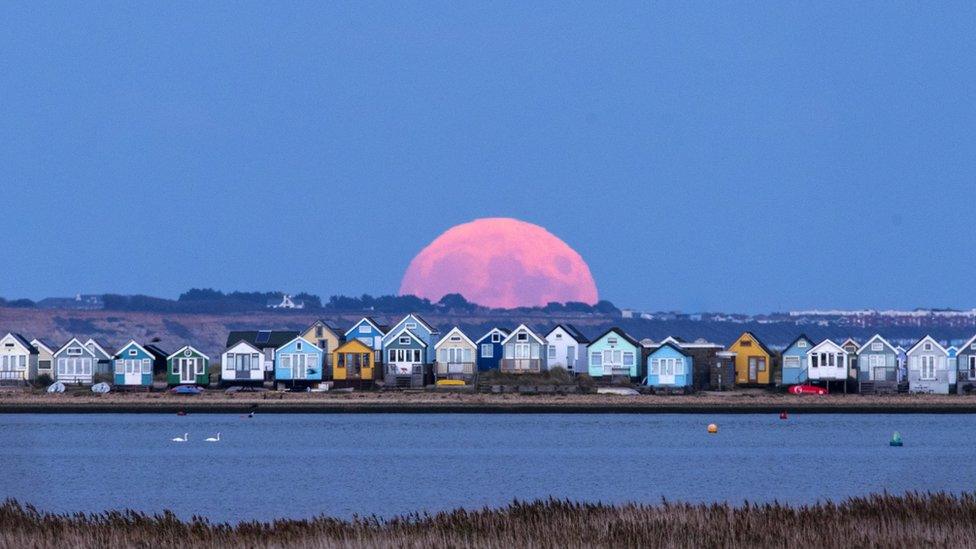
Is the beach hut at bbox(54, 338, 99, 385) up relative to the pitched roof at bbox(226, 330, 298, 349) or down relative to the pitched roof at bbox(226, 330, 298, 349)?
down

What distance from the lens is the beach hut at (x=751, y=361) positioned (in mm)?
116250

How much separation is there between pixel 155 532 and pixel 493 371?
3457 inches

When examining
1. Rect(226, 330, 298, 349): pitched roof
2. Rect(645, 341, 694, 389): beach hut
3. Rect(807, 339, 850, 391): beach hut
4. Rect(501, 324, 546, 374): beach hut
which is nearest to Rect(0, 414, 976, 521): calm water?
Rect(645, 341, 694, 389): beach hut

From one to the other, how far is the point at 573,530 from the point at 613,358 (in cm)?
8507

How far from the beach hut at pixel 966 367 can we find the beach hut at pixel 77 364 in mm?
61015

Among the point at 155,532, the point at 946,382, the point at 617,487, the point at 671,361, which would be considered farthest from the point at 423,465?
the point at 946,382

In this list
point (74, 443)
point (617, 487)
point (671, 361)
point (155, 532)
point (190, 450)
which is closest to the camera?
point (155, 532)

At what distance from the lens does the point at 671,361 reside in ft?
369

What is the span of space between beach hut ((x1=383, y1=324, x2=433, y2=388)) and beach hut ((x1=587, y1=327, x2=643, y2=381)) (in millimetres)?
11875

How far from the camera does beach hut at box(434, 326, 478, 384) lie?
117 metres

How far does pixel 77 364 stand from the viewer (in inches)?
4712

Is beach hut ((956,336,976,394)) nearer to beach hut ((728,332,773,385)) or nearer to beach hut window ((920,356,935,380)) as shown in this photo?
beach hut window ((920,356,935,380))

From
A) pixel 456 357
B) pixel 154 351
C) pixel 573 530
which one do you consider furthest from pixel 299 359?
pixel 573 530

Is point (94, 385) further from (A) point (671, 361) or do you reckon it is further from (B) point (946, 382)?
(B) point (946, 382)
